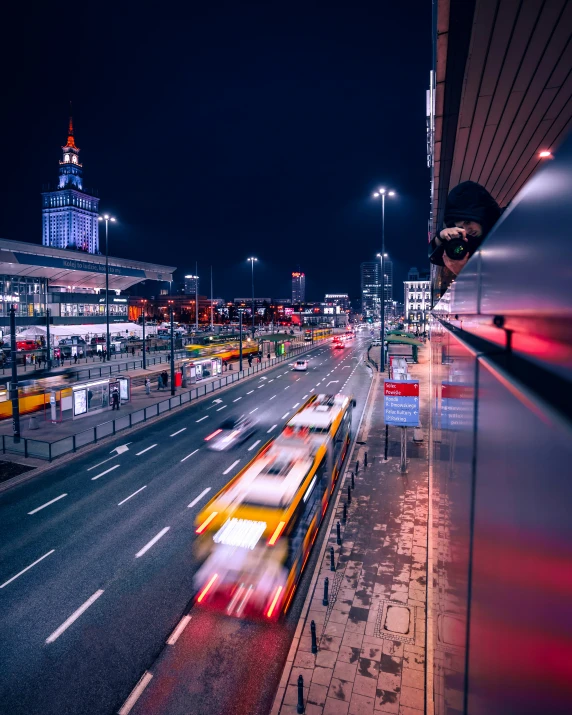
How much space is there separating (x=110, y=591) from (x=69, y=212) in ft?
524

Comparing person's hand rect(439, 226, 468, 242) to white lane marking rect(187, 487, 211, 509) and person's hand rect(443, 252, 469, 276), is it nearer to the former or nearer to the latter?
person's hand rect(443, 252, 469, 276)

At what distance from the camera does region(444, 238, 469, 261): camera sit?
158 inches

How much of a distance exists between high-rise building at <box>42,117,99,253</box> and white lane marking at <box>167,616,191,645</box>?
15294 cm

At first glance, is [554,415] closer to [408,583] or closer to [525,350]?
[525,350]

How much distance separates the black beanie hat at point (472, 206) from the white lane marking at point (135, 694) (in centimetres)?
829

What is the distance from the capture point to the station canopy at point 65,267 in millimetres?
50375

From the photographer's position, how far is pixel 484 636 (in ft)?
4.80

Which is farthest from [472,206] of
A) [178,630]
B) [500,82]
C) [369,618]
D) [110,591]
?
[110,591]

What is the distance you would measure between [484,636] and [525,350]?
1.03m

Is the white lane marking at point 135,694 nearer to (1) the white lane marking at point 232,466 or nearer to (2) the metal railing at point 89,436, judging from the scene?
(1) the white lane marking at point 232,466

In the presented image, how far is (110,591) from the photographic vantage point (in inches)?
367

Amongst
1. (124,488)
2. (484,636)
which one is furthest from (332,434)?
(484,636)

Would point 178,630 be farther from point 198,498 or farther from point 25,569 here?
point 198,498

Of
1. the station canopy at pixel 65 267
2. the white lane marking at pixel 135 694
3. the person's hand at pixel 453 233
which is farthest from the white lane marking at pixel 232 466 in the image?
the station canopy at pixel 65 267
